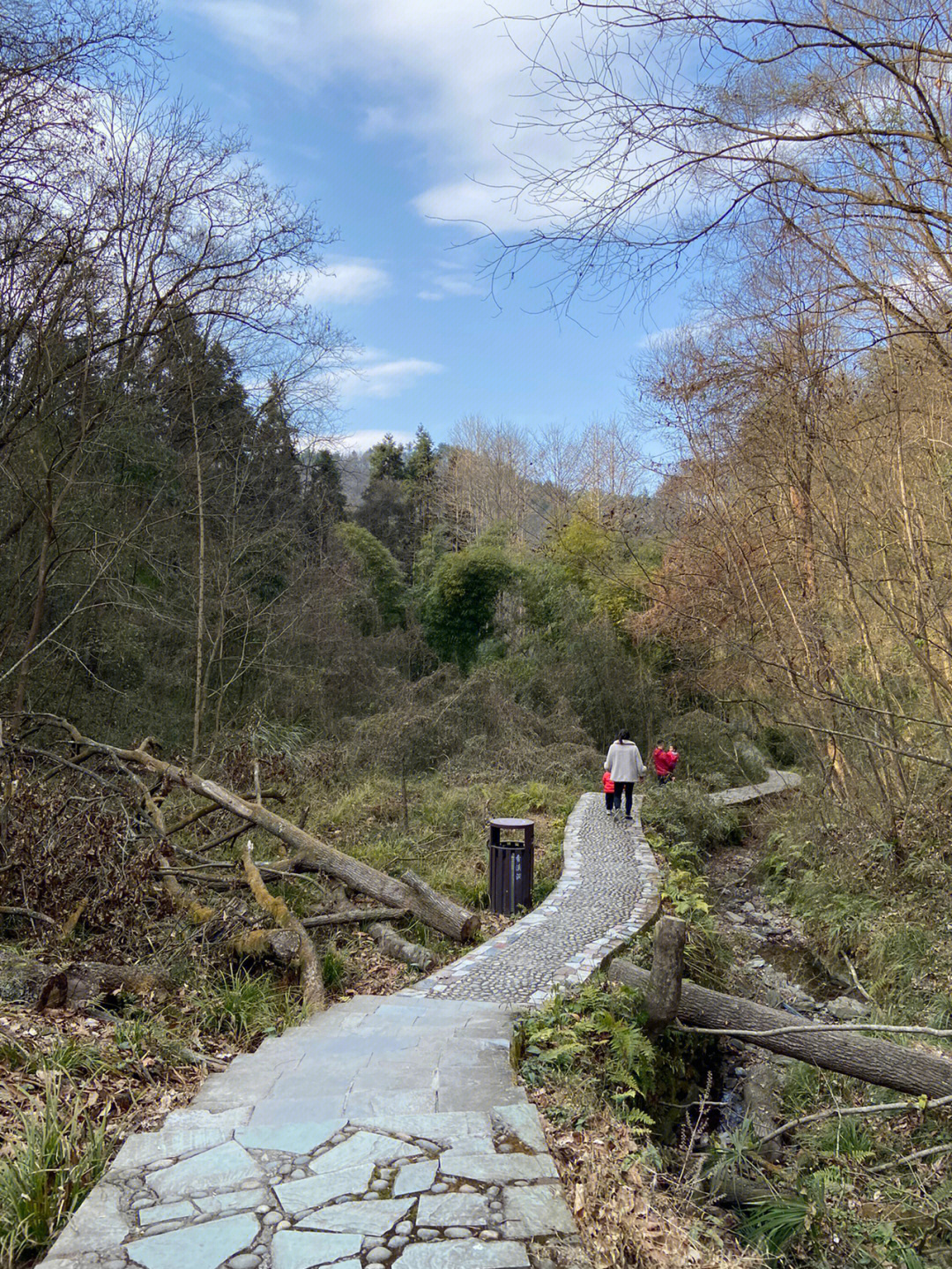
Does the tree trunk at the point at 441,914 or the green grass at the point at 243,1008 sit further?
the tree trunk at the point at 441,914

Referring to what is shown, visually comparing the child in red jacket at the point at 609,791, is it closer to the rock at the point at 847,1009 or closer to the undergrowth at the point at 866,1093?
the undergrowth at the point at 866,1093

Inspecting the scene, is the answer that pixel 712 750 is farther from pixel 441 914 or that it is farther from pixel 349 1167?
pixel 349 1167

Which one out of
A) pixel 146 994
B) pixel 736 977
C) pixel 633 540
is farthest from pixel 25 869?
pixel 633 540

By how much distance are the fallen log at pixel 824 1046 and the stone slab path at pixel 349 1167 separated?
3.53 ft

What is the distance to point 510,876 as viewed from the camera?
7941 millimetres

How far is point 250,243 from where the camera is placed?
39.6ft

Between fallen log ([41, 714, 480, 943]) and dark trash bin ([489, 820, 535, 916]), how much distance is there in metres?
0.88

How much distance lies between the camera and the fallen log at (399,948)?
6203 mm

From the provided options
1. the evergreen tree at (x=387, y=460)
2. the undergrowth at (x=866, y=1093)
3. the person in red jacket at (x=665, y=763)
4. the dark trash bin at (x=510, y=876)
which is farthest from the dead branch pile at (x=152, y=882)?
the evergreen tree at (x=387, y=460)

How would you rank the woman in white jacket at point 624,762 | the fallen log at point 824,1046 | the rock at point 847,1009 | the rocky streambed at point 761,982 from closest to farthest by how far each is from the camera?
the fallen log at point 824,1046 < the rocky streambed at point 761,982 < the rock at point 847,1009 < the woman in white jacket at point 624,762

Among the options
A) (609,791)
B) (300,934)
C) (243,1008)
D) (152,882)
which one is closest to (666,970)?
(243,1008)

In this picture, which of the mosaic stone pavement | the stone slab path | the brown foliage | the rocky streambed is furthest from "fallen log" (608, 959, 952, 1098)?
the brown foliage

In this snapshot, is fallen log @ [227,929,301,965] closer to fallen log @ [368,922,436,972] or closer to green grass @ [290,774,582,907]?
fallen log @ [368,922,436,972]

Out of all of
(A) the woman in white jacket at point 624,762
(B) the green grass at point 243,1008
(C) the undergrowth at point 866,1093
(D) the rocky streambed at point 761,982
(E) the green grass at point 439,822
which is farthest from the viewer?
(A) the woman in white jacket at point 624,762
